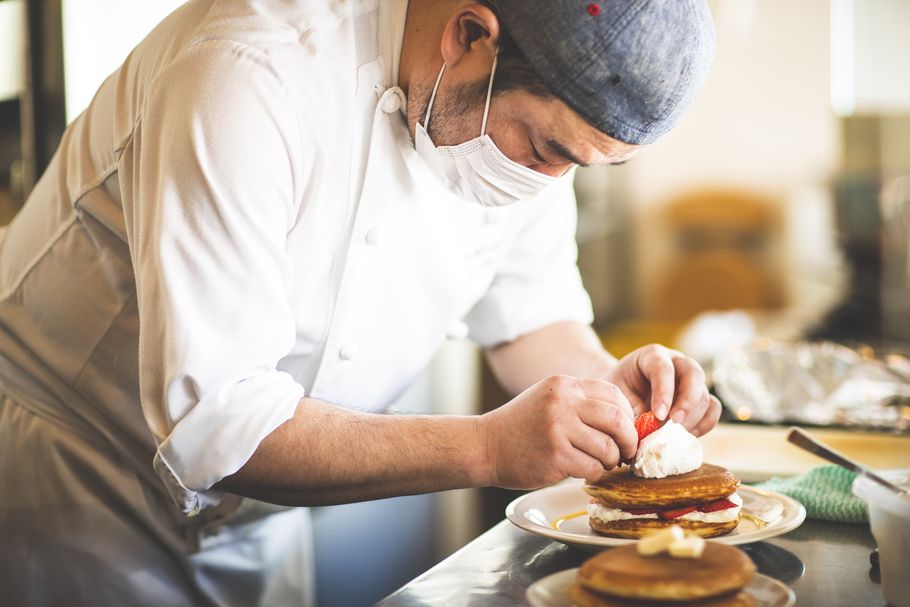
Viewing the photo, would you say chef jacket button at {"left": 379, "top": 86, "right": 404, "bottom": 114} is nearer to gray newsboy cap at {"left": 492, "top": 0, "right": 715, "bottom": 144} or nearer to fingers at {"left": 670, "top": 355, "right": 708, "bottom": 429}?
gray newsboy cap at {"left": 492, "top": 0, "right": 715, "bottom": 144}

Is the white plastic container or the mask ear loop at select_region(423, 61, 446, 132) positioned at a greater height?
the mask ear loop at select_region(423, 61, 446, 132)

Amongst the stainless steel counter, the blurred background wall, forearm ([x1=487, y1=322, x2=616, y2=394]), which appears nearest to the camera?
the stainless steel counter

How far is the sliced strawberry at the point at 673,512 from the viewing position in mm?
1167

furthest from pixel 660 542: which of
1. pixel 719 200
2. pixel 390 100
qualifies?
pixel 719 200

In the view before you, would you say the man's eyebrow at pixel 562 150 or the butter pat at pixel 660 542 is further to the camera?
the man's eyebrow at pixel 562 150

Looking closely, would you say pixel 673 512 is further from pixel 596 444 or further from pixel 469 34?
pixel 469 34

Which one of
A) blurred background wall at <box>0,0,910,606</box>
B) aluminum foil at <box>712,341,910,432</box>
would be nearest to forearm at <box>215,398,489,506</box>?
aluminum foil at <box>712,341,910,432</box>

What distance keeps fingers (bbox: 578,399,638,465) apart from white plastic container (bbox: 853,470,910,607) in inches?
10.4

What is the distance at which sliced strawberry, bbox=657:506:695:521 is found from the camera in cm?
117

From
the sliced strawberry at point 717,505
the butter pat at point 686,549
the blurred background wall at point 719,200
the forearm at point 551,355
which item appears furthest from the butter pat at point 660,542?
the blurred background wall at point 719,200

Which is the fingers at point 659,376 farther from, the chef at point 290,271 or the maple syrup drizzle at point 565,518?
the maple syrup drizzle at point 565,518

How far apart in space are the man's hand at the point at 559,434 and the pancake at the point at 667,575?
25 cm

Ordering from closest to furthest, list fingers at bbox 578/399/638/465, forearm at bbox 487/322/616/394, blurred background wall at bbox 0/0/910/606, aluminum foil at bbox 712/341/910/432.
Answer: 1. fingers at bbox 578/399/638/465
2. forearm at bbox 487/322/616/394
3. aluminum foil at bbox 712/341/910/432
4. blurred background wall at bbox 0/0/910/606

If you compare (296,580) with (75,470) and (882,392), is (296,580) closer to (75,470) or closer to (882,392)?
(75,470)
